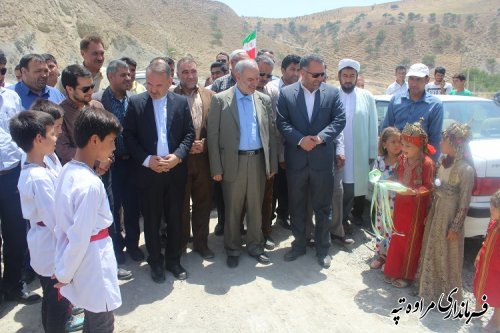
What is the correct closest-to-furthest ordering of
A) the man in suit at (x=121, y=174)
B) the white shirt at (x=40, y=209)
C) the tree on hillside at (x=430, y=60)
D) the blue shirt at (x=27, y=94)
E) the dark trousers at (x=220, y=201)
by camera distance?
the white shirt at (x=40, y=209)
the blue shirt at (x=27, y=94)
the man in suit at (x=121, y=174)
the dark trousers at (x=220, y=201)
the tree on hillside at (x=430, y=60)

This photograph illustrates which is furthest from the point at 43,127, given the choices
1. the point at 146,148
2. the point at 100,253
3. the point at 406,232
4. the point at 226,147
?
the point at 406,232

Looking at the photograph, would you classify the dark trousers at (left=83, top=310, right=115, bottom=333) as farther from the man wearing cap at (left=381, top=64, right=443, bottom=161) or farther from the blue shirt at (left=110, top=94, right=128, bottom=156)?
the man wearing cap at (left=381, top=64, right=443, bottom=161)

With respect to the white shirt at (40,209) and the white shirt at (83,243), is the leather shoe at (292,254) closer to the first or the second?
the white shirt at (83,243)

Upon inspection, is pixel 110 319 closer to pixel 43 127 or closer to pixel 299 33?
pixel 43 127

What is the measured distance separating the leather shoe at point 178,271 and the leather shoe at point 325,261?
1.42 m

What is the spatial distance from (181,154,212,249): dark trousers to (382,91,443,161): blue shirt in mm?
2150

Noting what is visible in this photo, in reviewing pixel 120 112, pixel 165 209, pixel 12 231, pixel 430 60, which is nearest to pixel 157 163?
pixel 165 209

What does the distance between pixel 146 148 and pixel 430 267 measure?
9.10 feet

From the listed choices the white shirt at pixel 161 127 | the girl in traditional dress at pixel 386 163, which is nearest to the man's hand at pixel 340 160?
the girl in traditional dress at pixel 386 163

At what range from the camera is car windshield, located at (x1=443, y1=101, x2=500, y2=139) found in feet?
15.7

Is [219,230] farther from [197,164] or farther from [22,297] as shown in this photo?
[22,297]

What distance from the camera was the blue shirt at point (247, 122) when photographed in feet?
13.8

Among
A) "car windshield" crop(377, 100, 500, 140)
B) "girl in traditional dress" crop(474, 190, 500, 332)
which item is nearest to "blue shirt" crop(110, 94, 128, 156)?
"girl in traditional dress" crop(474, 190, 500, 332)

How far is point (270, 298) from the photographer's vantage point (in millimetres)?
3695
